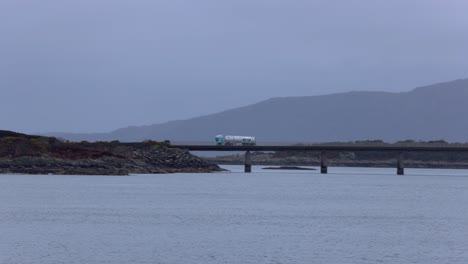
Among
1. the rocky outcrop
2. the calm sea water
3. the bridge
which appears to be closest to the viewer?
the calm sea water

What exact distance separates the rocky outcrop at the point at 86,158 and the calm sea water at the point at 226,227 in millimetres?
32015

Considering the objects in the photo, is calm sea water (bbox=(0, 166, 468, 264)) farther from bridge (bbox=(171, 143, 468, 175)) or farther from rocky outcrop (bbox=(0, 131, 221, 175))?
bridge (bbox=(171, 143, 468, 175))

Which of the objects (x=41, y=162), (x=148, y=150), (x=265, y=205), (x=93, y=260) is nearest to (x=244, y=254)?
(x=93, y=260)

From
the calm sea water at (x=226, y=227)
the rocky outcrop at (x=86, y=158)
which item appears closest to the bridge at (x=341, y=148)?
the rocky outcrop at (x=86, y=158)

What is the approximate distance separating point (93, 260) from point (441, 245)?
65.7ft

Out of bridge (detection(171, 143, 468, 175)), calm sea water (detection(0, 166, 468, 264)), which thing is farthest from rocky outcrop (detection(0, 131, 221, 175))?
calm sea water (detection(0, 166, 468, 264))

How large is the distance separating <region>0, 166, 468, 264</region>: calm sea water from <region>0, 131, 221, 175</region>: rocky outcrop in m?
32.0

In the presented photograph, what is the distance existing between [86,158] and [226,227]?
7878cm

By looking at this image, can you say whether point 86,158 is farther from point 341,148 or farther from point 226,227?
point 226,227

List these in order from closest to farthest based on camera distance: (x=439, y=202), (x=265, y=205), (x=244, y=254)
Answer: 1. (x=244, y=254)
2. (x=265, y=205)
3. (x=439, y=202)

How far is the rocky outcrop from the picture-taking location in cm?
13588

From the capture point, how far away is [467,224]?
6969 centimetres

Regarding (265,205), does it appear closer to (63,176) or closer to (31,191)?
(31,191)

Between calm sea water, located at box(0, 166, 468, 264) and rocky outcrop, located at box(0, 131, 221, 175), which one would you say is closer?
calm sea water, located at box(0, 166, 468, 264)
